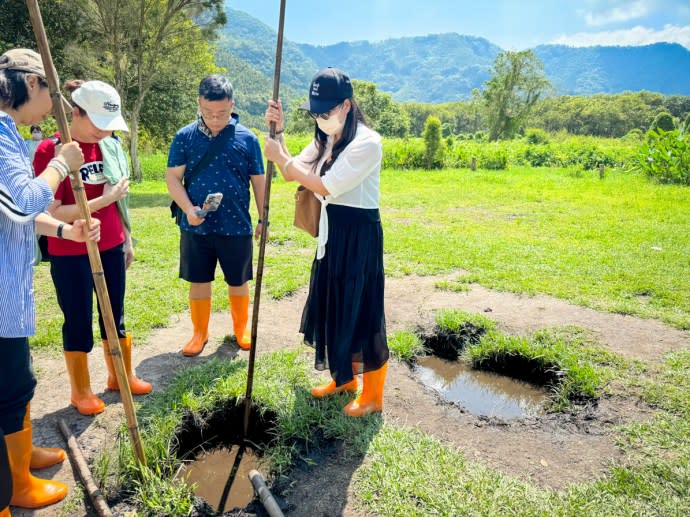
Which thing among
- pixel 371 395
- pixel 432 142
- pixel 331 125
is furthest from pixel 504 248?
pixel 432 142

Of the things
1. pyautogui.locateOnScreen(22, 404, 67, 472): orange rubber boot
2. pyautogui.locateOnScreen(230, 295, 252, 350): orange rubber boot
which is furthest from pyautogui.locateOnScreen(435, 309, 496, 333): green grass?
pyautogui.locateOnScreen(22, 404, 67, 472): orange rubber boot

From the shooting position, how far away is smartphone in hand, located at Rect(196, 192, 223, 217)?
10.8 ft

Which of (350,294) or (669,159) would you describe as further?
(669,159)

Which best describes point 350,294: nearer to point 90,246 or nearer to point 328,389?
point 328,389

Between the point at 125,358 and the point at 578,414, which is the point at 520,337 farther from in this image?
the point at 125,358

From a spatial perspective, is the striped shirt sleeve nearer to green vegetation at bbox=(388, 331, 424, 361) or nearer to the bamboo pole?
the bamboo pole

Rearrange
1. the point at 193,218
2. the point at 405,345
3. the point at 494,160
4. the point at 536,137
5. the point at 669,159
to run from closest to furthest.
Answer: the point at 193,218
the point at 405,345
the point at 669,159
the point at 494,160
the point at 536,137

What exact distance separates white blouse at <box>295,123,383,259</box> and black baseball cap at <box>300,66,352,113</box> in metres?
0.23

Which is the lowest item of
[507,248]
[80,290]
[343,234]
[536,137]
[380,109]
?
[507,248]

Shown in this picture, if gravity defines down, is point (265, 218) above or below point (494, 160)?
above

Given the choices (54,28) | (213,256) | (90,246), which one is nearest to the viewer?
(90,246)

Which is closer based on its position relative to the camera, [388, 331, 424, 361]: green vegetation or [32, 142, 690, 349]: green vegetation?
[388, 331, 424, 361]: green vegetation

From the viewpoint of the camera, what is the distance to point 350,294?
2979 millimetres

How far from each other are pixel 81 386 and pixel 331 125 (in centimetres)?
234
